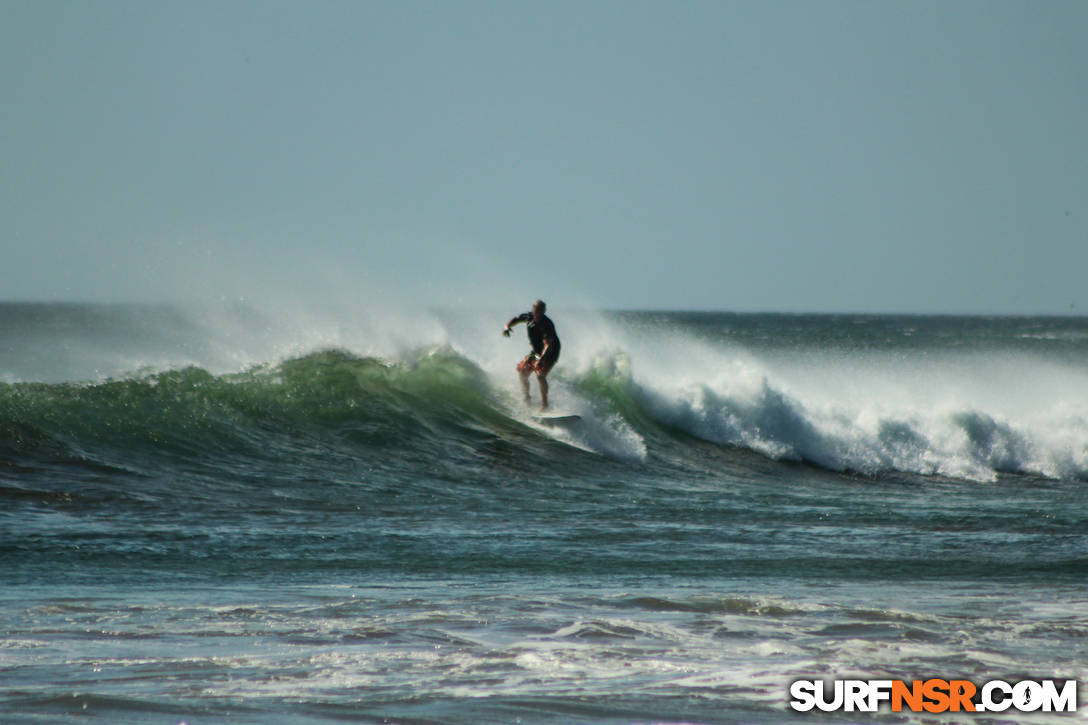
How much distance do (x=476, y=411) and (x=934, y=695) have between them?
11.2 metres

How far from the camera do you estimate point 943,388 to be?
23453 mm

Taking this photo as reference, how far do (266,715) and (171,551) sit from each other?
388 cm

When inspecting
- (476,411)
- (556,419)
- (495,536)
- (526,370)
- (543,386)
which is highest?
(526,370)

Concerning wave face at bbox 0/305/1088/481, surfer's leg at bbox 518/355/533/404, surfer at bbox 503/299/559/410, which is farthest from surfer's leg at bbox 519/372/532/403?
wave face at bbox 0/305/1088/481

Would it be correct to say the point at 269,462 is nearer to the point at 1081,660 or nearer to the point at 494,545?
the point at 494,545

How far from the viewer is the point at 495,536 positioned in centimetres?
938

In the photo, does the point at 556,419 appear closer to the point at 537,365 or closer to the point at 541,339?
the point at 537,365

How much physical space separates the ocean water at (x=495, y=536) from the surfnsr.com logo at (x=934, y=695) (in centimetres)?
12

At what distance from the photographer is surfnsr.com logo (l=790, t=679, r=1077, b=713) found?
16.6ft

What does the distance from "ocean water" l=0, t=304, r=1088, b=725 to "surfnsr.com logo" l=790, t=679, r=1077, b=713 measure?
0.12 metres

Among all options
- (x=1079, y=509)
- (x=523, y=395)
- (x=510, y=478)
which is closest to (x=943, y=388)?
(x=523, y=395)

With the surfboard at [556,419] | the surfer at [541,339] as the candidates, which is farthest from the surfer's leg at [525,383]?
the surfboard at [556,419]

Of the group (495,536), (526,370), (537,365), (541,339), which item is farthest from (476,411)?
(495,536)

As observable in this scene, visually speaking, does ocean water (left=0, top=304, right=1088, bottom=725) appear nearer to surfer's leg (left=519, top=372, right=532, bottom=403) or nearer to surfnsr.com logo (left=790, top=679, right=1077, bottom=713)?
surfnsr.com logo (left=790, top=679, right=1077, bottom=713)
